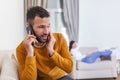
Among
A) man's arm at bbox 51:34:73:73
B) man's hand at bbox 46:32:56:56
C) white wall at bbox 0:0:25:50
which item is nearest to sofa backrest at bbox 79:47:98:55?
white wall at bbox 0:0:25:50

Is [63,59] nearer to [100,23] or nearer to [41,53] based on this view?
[41,53]

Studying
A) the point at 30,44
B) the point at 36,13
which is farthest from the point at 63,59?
the point at 36,13

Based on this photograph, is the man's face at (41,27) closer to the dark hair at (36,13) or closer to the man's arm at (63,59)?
the dark hair at (36,13)

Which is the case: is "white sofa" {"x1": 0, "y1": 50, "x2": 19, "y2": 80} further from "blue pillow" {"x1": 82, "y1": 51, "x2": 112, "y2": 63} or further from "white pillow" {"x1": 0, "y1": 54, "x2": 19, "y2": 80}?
"blue pillow" {"x1": 82, "y1": 51, "x2": 112, "y2": 63}

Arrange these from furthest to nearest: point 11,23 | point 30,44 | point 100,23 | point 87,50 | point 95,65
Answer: point 100,23, point 87,50, point 11,23, point 95,65, point 30,44

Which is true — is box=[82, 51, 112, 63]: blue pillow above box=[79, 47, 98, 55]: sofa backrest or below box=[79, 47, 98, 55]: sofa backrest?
below

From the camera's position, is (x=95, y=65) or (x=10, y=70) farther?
(x=95, y=65)

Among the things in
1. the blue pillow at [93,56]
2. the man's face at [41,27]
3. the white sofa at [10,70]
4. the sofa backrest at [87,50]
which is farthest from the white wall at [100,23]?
the man's face at [41,27]

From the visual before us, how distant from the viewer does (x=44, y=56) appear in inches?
70.9

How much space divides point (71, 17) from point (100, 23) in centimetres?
71

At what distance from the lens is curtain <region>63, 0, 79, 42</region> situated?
4480 millimetres

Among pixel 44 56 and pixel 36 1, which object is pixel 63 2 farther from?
pixel 44 56

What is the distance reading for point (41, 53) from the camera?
1.81 metres

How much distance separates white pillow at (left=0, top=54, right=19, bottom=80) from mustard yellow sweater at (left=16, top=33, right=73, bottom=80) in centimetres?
6
